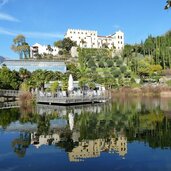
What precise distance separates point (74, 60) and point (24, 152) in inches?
2777

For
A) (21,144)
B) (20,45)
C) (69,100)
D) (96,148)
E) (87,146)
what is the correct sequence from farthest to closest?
1. (20,45)
2. (69,100)
3. (21,144)
4. (87,146)
5. (96,148)

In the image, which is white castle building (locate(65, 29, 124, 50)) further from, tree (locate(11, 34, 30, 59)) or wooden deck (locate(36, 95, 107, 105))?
wooden deck (locate(36, 95, 107, 105))

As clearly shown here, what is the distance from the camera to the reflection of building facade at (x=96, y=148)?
12125 mm

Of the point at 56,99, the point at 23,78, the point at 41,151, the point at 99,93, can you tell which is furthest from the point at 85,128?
the point at 23,78

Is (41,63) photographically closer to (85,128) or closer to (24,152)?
(85,128)

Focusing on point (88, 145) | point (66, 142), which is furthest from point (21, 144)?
point (88, 145)

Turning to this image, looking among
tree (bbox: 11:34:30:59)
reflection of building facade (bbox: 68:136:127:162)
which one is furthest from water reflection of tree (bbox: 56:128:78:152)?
tree (bbox: 11:34:30:59)

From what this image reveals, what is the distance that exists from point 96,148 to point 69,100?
79.6 feet

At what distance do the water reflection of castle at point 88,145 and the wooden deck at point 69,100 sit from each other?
812 inches

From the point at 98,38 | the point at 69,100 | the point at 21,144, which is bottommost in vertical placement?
the point at 21,144

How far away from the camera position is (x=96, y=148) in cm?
1334

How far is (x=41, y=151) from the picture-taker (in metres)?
13.1

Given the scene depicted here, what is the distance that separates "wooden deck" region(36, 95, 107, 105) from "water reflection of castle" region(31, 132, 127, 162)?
20.6m

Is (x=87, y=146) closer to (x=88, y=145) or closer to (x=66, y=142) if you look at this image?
(x=88, y=145)
